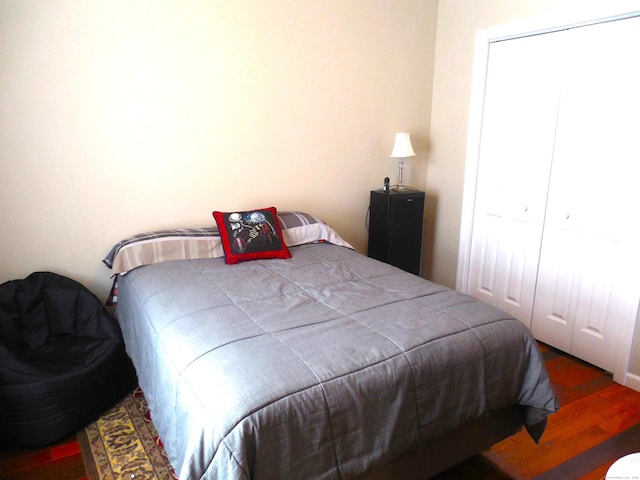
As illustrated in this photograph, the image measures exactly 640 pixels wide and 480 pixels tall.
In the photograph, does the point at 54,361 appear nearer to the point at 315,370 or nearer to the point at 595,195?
the point at 315,370

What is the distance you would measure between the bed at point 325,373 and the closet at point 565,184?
1142 mm

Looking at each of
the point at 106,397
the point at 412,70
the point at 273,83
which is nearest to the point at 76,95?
the point at 273,83

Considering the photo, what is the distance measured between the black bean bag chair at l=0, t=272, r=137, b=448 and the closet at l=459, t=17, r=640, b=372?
2.54 m

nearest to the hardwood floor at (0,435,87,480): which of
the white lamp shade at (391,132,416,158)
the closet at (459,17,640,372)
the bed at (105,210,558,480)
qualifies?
the bed at (105,210,558,480)

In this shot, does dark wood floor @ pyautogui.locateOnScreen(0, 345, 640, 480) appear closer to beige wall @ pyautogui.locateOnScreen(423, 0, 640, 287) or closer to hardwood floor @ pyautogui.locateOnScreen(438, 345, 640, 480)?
hardwood floor @ pyautogui.locateOnScreen(438, 345, 640, 480)

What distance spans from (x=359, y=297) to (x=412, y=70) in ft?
7.28

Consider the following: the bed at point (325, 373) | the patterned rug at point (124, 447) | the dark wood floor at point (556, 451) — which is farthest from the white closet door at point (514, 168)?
the patterned rug at point (124, 447)

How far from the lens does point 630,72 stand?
2.44 meters

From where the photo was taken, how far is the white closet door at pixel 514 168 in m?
2.88

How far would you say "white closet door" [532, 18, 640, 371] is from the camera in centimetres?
248

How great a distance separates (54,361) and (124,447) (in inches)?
20.8

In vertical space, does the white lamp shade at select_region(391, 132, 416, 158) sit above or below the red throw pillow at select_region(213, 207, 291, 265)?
above

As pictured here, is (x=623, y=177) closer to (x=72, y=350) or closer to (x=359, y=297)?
(x=359, y=297)

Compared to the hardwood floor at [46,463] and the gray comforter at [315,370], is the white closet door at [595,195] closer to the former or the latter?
the gray comforter at [315,370]
